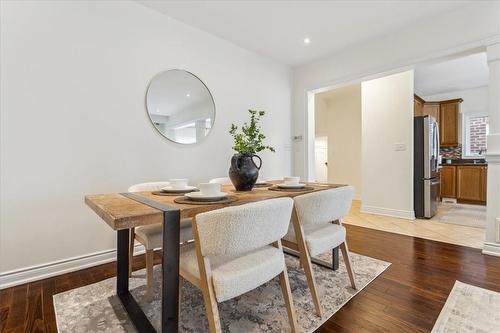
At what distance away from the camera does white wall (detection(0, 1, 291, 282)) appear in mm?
1889

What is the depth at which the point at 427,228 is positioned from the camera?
10.8ft

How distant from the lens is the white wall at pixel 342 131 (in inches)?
221

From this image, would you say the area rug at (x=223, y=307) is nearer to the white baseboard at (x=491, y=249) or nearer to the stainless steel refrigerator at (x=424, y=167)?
the white baseboard at (x=491, y=249)

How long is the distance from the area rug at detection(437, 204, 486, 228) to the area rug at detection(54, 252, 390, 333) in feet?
8.64

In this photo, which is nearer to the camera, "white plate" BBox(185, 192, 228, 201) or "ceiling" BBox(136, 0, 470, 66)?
"white plate" BBox(185, 192, 228, 201)

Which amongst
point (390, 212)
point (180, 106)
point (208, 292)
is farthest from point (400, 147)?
point (208, 292)

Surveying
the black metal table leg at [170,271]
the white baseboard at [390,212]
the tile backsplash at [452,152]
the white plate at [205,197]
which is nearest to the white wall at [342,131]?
the white baseboard at [390,212]

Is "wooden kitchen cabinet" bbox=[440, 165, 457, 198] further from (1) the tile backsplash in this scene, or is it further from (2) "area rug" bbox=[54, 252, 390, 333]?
(2) "area rug" bbox=[54, 252, 390, 333]

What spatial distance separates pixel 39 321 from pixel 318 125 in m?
6.07

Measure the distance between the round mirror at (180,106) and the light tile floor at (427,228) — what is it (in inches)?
102

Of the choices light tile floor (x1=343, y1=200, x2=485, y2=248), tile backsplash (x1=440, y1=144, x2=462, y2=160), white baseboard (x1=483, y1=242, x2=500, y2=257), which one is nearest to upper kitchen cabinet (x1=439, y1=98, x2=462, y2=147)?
tile backsplash (x1=440, y1=144, x2=462, y2=160)

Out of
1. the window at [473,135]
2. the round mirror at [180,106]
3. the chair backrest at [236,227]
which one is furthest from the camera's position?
the window at [473,135]

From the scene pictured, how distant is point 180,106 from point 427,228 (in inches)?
141

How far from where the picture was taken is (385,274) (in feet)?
6.57
